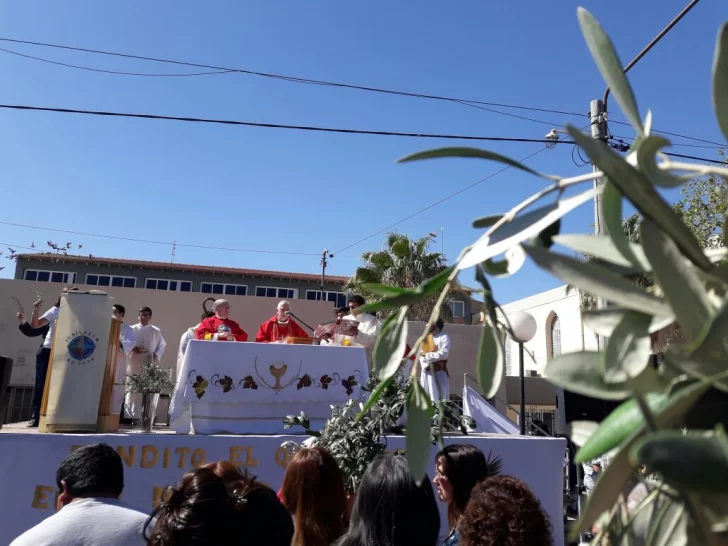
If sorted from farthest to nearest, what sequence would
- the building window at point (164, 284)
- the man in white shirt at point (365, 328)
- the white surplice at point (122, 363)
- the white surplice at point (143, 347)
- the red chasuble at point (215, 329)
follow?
the building window at point (164, 284), the white surplice at point (143, 347), the man in white shirt at point (365, 328), the red chasuble at point (215, 329), the white surplice at point (122, 363)

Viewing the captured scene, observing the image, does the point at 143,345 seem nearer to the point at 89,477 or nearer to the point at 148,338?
the point at 148,338

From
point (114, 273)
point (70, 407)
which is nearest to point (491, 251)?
point (70, 407)

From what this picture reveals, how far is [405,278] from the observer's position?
20.6 meters

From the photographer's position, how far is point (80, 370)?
509 cm

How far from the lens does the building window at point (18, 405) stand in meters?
13.6

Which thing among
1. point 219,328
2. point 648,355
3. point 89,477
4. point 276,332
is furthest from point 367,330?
point 648,355

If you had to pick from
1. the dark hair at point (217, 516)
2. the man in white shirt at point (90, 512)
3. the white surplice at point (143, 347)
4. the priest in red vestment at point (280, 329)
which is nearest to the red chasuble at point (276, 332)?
the priest in red vestment at point (280, 329)

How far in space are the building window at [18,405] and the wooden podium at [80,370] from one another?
393 inches

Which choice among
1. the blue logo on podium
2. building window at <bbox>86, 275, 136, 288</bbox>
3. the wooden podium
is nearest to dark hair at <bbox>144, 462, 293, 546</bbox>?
the wooden podium

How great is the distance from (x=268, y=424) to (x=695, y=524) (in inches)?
228

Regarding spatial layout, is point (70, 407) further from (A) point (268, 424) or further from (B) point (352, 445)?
(B) point (352, 445)

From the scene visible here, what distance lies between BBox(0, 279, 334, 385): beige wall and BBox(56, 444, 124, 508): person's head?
13445mm

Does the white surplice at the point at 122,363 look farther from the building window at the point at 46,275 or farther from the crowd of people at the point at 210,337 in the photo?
the building window at the point at 46,275

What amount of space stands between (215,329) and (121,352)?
1200 mm
